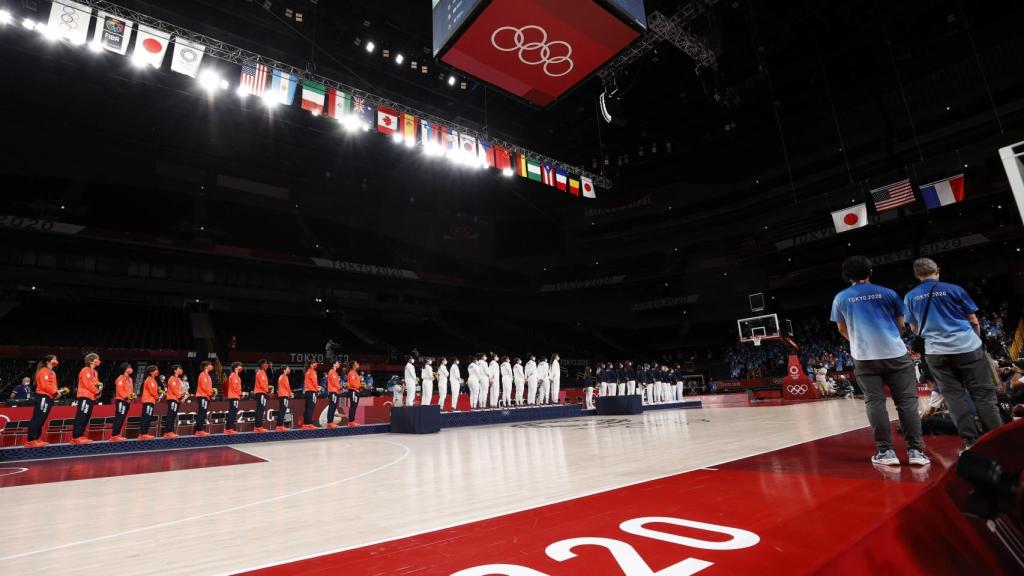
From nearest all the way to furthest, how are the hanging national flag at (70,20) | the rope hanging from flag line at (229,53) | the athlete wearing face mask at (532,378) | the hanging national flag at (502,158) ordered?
the hanging national flag at (70,20) < the rope hanging from flag line at (229,53) < the hanging national flag at (502,158) < the athlete wearing face mask at (532,378)

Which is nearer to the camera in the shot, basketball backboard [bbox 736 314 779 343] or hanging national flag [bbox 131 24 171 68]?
hanging national flag [bbox 131 24 171 68]

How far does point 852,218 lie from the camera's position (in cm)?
1354

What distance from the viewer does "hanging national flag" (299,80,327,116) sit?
10.5 metres

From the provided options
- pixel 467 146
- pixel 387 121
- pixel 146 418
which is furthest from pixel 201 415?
pixel 467 146

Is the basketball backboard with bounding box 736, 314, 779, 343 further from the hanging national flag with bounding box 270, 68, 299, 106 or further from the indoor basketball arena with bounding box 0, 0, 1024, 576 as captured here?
the hanging national flag with bounding box 270, 68, 299, 106

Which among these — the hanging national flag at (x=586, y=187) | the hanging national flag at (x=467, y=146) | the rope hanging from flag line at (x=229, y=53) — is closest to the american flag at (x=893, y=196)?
the hanging national flag at (x=586, y=187)

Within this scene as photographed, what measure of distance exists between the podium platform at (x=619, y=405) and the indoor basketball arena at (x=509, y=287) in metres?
0.11

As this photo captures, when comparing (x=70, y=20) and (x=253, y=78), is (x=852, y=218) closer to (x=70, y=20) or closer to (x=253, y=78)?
(x=253, y=78)

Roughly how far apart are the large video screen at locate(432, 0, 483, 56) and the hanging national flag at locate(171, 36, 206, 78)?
5726 millimetres

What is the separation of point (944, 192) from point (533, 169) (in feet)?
37.3

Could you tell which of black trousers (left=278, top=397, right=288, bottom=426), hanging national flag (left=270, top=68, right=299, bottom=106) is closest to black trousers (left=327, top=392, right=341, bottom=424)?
black trousers (left=278, top=397, right=288, bottom=426)

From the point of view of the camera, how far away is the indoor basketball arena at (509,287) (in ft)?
8.47

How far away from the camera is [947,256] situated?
877 inches

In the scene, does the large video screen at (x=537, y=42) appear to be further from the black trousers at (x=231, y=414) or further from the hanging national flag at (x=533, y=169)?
the black trousers at (x=231, y=414)
